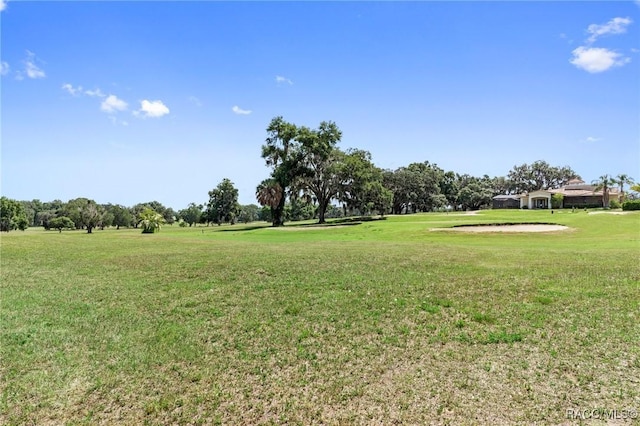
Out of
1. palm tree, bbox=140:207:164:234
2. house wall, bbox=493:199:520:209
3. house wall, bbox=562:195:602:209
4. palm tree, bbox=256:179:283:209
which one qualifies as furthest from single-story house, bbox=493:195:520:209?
palm tree, bbox=140:207:164:234

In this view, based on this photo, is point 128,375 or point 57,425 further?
point 128,375

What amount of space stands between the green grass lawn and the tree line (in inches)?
1599

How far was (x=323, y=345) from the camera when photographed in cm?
730

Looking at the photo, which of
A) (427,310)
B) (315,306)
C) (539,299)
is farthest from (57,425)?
(539,299)

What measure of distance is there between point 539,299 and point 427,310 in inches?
115

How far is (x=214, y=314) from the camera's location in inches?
359

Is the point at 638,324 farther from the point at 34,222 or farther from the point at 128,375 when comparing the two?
the point at 34,222

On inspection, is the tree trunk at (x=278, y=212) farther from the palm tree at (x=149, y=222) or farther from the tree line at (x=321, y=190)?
the palm tree at (x=149, y=222)

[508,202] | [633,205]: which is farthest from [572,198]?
[633,205]

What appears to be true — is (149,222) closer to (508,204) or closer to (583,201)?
(508,204)

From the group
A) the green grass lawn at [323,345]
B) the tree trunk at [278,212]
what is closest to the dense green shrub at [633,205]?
the tree trunk at [278,212]

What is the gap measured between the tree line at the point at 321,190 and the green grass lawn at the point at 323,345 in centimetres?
4062

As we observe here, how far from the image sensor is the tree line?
54219mm

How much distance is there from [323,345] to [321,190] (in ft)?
164
